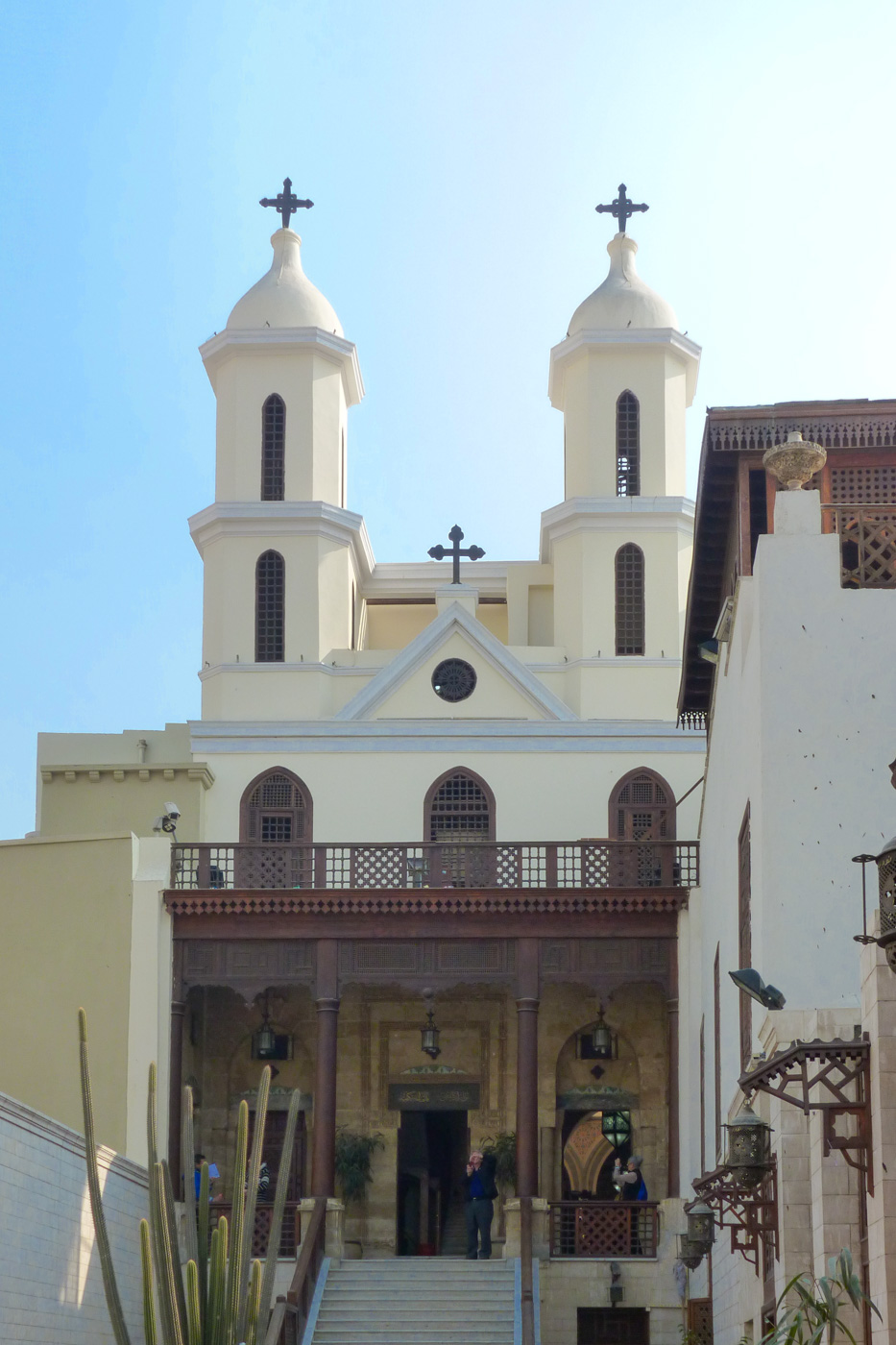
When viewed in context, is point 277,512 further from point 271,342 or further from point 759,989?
Answer: point 759,989

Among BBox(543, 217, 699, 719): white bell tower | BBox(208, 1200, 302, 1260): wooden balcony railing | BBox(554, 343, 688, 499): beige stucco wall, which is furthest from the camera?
BBox(554, 343, 688, 499): beige stucco wall

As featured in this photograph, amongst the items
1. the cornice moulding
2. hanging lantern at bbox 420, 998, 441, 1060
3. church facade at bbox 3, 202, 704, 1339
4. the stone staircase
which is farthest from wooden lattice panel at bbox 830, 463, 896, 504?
the cornice moulding

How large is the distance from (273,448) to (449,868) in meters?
9.49

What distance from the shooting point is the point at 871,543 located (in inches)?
632

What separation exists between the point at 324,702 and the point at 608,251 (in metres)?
8.75

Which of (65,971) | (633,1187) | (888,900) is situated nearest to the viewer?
(888,900)

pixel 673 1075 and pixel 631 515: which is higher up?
pixel 631 515

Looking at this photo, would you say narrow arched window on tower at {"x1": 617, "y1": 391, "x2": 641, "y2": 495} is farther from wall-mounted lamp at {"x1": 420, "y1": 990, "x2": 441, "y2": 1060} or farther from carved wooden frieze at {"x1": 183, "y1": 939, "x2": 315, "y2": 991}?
carved wooden frieze at {"x1": 183, "y1": 939, "x2": 315, "y2": 991}

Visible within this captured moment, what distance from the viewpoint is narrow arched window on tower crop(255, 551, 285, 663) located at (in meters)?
31.5

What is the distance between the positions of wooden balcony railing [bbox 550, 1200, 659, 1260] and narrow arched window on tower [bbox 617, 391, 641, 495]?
12.0 metres

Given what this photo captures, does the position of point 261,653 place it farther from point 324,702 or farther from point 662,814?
point 662,814

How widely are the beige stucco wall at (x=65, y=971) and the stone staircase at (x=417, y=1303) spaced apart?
10.1 ft

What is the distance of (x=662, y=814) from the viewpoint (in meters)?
29.5

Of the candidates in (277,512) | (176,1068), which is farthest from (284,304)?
(176,1068)
